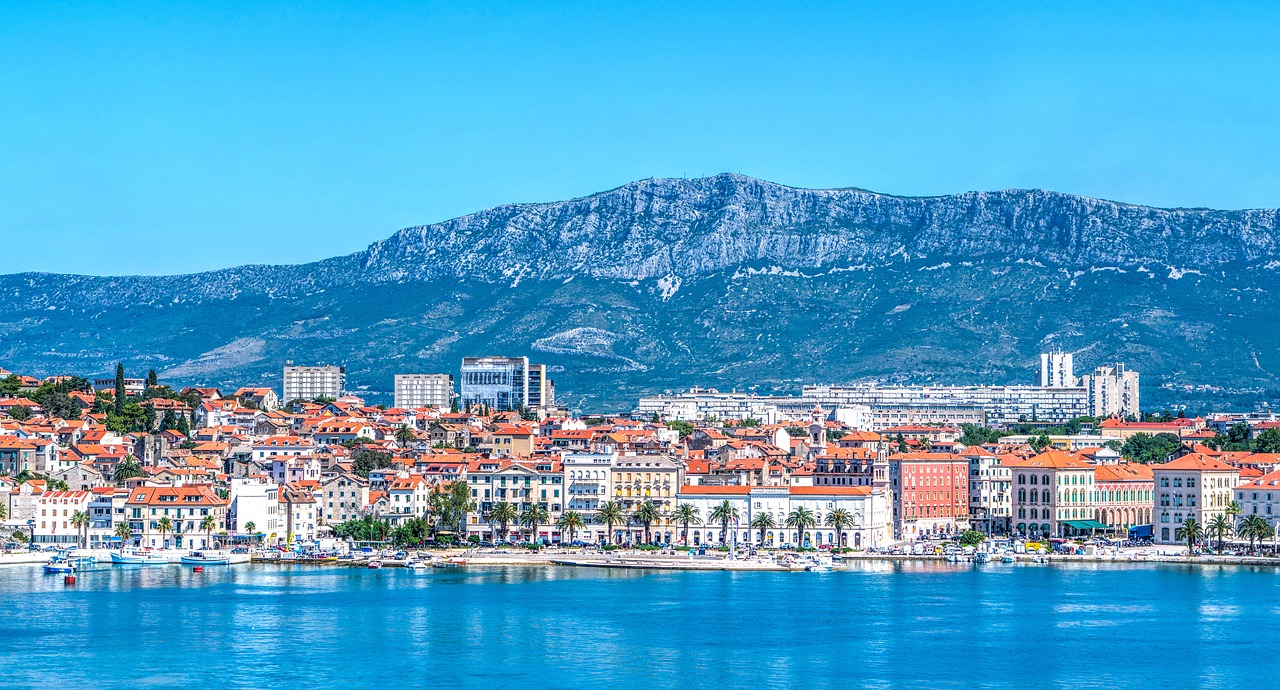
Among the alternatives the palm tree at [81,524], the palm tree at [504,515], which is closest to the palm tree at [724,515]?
the palm tree at [504,515]

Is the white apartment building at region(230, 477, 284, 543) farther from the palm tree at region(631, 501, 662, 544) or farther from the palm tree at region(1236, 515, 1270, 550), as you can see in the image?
the palm tree at region(1236, 515, 1270, 550)

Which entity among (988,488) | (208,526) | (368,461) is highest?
(368,461)

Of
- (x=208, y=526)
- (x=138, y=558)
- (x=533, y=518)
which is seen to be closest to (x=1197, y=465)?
(x=533, y=518)

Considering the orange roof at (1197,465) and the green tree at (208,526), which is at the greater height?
the orange roof at (1197,465)

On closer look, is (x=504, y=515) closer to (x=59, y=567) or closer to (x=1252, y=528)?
(x=59, y=567)

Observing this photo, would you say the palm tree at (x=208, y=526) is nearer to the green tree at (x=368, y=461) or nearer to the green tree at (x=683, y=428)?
the green tree at (x=368, y=461)
